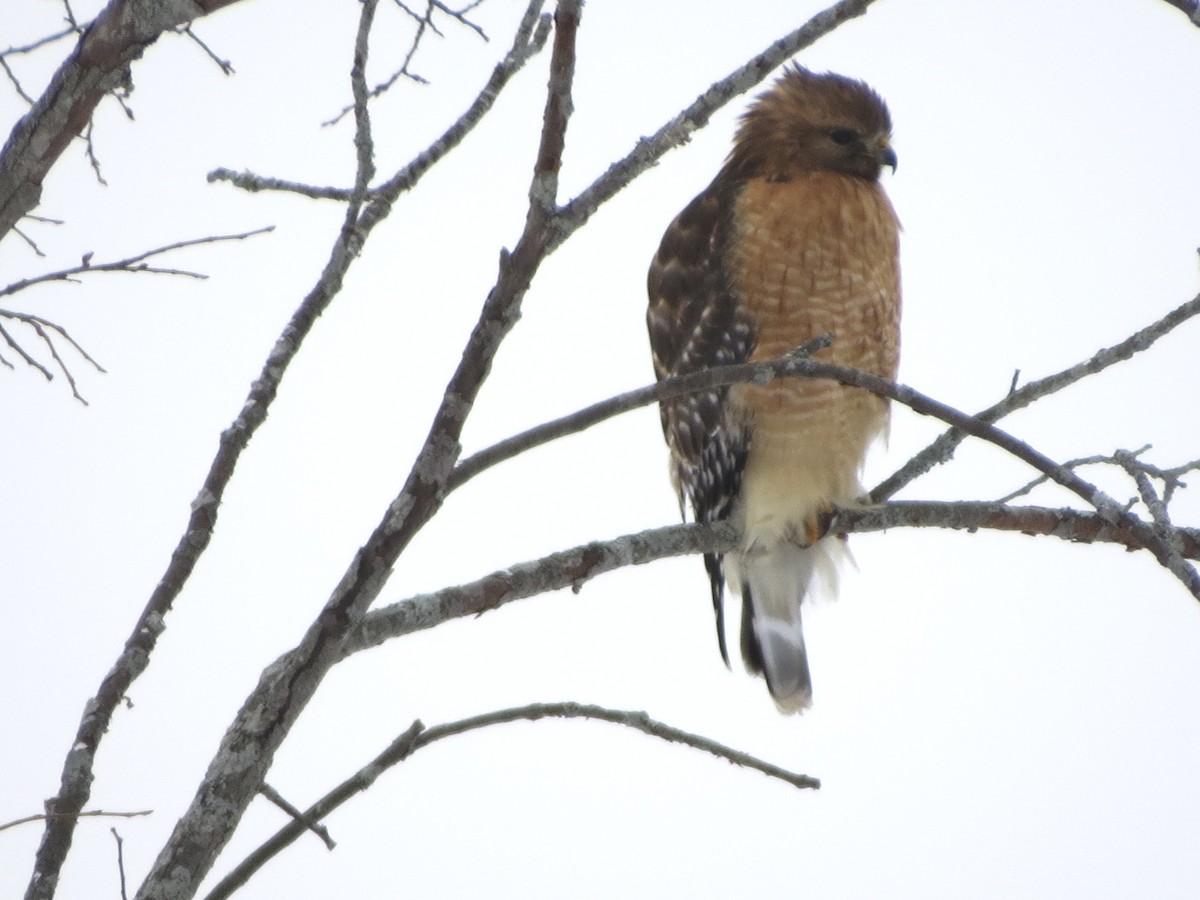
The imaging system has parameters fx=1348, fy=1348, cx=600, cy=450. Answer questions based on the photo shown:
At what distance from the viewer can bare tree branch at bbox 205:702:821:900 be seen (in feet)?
6.02

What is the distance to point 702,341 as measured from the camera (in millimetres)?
4234

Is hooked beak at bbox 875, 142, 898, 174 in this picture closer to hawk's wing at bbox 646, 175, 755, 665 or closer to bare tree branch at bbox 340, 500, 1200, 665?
hawk's wing at bbox 646, 175, 755, 665

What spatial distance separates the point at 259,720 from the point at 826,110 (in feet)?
11.5

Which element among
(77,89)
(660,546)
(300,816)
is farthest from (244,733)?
(660,546)

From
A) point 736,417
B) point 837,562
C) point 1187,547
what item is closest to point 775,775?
point 1187,547

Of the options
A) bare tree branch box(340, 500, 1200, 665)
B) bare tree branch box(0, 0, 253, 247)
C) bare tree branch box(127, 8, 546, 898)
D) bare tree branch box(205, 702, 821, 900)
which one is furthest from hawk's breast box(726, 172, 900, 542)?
bare tree branch box(0, 0, 253, 247)

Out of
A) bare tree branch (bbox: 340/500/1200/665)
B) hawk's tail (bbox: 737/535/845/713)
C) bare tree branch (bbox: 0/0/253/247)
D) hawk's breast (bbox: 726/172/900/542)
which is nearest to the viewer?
bare tree branch (bbox: 0/0/253/247)

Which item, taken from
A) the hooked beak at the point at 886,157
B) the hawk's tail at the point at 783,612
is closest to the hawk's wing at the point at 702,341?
the hawk's tail at the point at 783,612

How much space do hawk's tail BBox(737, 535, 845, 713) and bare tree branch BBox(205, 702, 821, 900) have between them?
2.37 metres

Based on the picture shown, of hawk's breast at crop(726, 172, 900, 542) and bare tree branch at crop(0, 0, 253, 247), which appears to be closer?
bare tree branch at crop(0, 0, 253, 247)

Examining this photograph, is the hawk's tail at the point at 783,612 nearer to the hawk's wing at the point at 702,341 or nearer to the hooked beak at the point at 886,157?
the hawk's wing at the point at 702,341

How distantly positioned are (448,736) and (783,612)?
2.78 meters

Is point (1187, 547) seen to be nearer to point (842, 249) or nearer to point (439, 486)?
point (842, 249)

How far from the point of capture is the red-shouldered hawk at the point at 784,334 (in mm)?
4176
